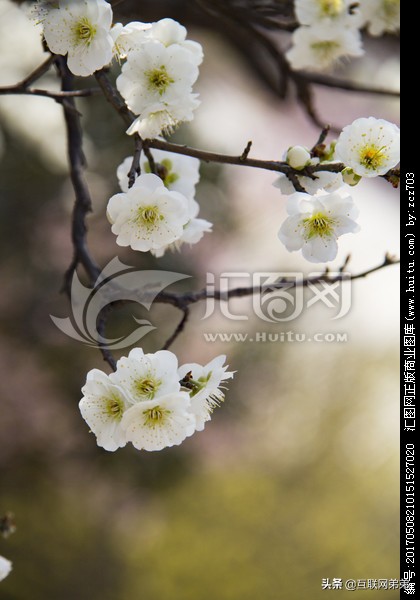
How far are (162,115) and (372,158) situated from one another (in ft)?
0.52

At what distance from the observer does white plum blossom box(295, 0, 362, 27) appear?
0.78 m

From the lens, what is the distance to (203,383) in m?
0.48

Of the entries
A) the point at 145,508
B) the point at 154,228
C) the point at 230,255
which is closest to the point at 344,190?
the point at 154,228

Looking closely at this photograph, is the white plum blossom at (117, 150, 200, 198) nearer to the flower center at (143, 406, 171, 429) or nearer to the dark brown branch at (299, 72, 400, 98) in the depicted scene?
the flower center at (143, 406, 171, 429)

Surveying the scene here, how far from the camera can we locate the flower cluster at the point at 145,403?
440mm

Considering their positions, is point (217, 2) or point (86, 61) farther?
Result: point (217, 2)

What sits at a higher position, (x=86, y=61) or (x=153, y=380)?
(x=86, y=61)

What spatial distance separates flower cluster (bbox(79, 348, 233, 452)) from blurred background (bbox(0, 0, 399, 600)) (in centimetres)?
123

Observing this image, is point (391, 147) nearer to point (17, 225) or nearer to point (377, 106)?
point (377, 106)

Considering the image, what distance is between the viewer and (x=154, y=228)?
480 millimetres

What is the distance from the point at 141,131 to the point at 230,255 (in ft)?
4.50

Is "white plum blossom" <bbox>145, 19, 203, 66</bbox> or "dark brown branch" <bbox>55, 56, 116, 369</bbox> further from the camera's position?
"dark brown branch" <bbox>55, 56, 116, 369</bbox>
